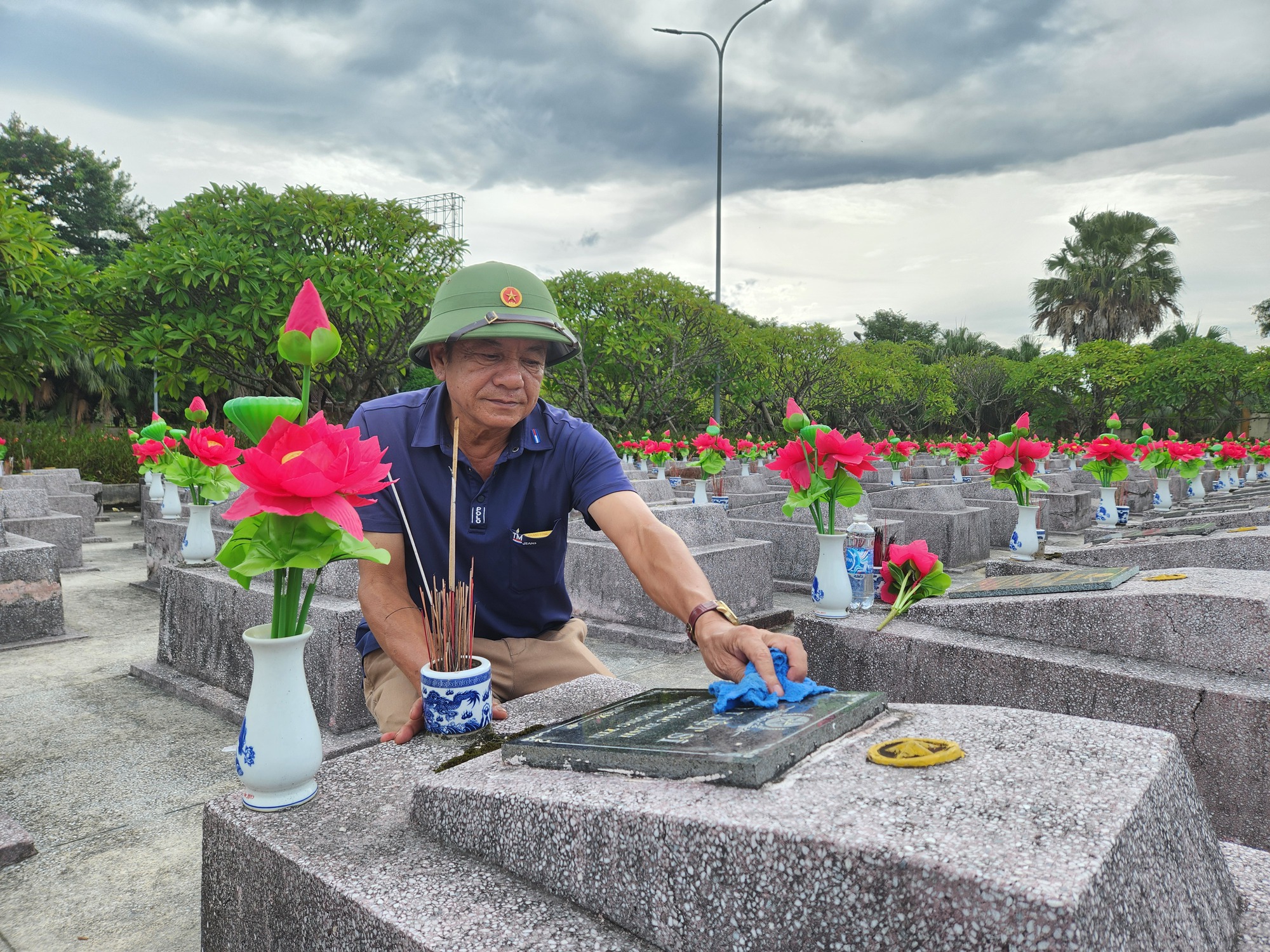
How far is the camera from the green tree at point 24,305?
692cm

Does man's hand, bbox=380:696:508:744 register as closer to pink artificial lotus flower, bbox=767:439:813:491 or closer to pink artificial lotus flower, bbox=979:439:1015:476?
pink artificial lotus flower, bbox=767:439:813:491

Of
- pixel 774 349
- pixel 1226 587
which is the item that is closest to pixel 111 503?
pixel 1226 587

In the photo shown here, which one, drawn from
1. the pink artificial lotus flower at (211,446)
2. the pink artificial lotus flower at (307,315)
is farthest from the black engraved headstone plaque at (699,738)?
the pink artificial lotus flower at (211,446)

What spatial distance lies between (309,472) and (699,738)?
32.3 inches

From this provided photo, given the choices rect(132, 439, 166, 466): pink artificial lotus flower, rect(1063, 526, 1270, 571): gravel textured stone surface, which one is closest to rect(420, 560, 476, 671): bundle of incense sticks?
rect(1063, 526, 1270, 571): gravel textured stone surface

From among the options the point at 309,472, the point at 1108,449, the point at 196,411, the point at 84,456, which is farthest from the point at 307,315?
the point at 84,456

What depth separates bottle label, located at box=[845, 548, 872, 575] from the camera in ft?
12.1

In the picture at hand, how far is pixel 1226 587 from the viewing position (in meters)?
2.73

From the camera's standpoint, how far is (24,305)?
704cm

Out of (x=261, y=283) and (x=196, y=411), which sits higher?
(x=261, y=283)

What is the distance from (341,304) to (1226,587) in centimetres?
1214

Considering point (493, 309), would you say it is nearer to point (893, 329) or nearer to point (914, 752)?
point (914, 752)

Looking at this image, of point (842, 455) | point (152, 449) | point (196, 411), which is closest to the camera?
point (842, 455)

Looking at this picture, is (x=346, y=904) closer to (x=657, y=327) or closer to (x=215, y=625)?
(x=215, y=625)
